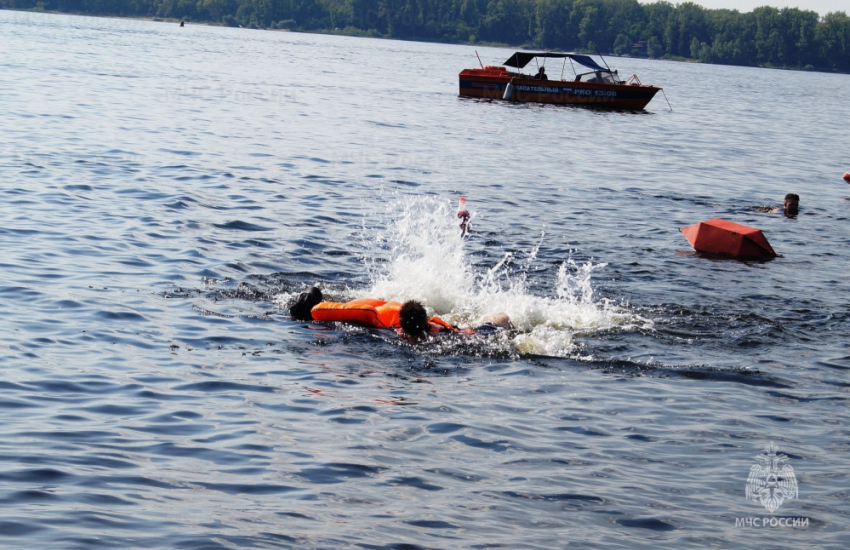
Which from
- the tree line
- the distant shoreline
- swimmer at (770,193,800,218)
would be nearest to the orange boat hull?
swimmer at (770,193,800,218)

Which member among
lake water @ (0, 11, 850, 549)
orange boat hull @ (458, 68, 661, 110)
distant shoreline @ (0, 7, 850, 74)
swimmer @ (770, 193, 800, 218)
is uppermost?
Result: distant shoreline @ (0, 7, 850, 74)

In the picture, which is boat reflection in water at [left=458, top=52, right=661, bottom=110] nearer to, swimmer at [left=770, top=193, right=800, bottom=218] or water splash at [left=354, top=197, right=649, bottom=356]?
swimmer at [left=770, top=193, right=800, bottom=218]

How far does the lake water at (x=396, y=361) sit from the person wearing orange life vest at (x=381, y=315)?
8.3 inches

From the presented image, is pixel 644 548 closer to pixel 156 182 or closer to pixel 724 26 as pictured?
pixel 156 182

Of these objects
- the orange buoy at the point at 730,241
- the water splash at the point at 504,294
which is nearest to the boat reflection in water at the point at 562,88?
the orange buoy at the point at 730,241

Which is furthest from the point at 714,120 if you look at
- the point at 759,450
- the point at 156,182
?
the point at 759,450

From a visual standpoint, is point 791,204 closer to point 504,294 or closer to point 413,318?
point 504,294

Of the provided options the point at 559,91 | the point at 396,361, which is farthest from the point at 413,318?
the point at 559,91

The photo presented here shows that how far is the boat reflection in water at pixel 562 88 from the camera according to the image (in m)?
43.1

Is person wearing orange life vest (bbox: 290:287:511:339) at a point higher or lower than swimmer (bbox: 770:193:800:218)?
lower

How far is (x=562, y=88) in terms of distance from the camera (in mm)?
43219

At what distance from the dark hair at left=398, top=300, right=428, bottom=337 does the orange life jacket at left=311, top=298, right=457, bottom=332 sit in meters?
0.22

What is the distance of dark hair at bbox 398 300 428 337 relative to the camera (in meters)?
9.69

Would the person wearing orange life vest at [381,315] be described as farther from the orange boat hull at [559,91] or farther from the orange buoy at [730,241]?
the orange boat hull at [559,91]
